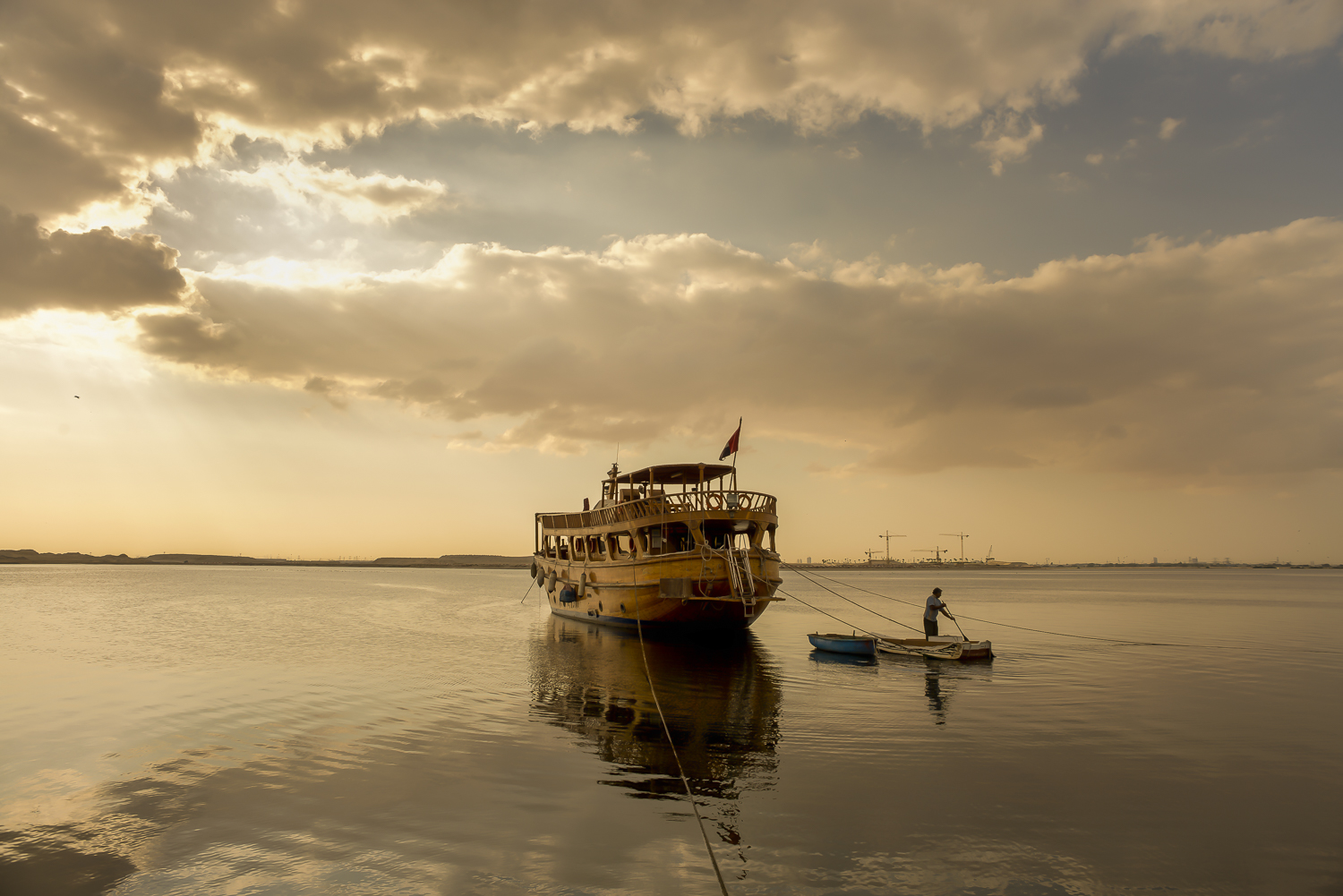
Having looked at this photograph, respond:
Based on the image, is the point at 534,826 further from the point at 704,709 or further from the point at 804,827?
the point at 704,709

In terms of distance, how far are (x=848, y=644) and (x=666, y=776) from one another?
15.3 meters

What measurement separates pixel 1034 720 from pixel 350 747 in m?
14.2

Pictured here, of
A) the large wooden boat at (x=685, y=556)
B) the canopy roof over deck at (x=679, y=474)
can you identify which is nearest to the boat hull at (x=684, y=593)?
the large wooden boat at (x=685, y=556)

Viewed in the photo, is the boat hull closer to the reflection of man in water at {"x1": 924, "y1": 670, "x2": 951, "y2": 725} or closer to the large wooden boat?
the large wooden boat

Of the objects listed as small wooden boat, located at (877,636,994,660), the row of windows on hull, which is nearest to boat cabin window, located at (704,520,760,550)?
the row of windows on hull

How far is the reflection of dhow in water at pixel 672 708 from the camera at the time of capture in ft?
36.8

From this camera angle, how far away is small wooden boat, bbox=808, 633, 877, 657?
24.4 metres

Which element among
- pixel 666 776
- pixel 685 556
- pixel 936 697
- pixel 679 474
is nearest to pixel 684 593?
pixel 685 556

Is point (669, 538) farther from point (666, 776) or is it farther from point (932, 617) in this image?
point (666, 776)

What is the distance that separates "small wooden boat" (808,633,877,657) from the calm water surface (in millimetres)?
1154

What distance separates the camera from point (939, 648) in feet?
79.4

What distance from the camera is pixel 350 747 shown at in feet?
42.5

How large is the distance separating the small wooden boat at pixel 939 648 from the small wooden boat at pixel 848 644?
681mm

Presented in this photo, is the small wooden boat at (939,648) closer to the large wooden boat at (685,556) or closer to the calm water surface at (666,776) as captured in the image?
the calm water surface at (666,776)
